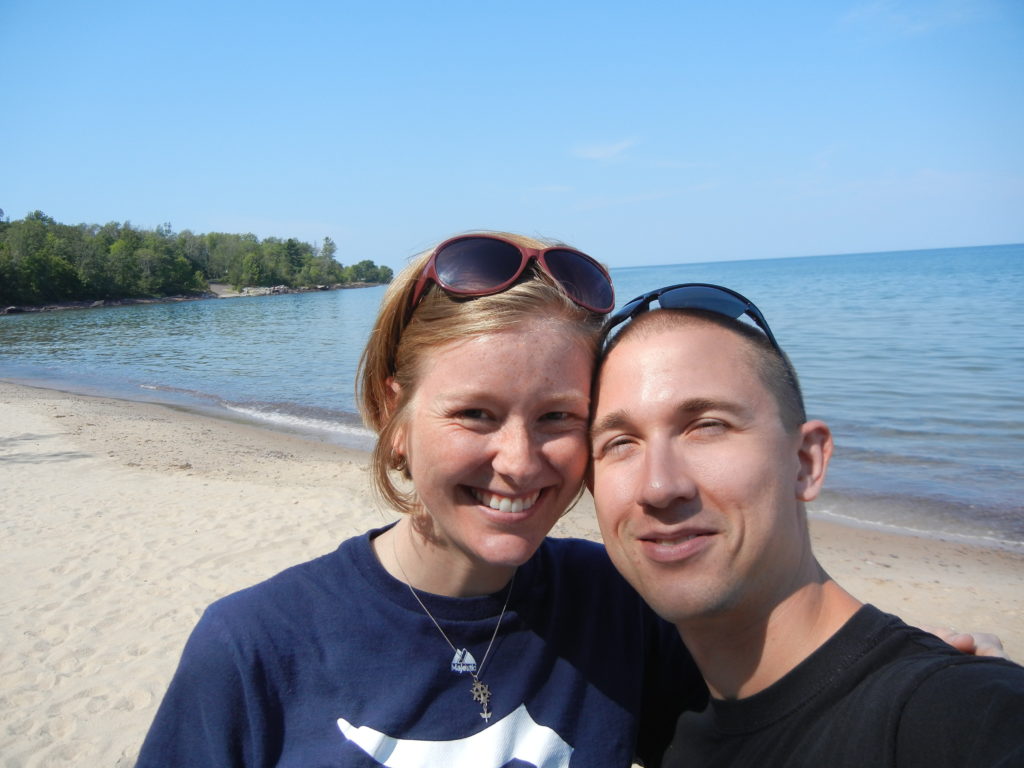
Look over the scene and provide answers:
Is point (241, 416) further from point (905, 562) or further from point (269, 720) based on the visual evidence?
point (269, 720)

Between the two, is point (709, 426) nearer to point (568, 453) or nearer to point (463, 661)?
point (568, 453)

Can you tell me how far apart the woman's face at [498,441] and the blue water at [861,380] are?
332 inches

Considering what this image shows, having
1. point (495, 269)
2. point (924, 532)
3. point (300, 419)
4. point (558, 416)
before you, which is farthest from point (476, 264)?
point (300, 419)

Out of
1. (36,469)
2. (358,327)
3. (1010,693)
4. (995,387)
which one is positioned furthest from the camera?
(358,327)

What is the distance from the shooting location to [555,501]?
1.76m

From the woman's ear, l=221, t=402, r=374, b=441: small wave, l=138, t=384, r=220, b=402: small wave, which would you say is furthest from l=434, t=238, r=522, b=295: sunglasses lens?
l=138, t=384, r=220, b=402: small wave

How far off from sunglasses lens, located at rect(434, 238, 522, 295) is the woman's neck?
687mm

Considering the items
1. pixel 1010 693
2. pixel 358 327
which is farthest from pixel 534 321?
pixel 358 327

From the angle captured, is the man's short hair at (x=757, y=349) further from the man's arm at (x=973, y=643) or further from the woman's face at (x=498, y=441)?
the man's arm at (x=973, y=643)

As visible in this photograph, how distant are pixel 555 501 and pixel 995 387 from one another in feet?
58.5

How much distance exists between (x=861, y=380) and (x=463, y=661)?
60.4 ft

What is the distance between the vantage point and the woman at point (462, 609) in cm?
154

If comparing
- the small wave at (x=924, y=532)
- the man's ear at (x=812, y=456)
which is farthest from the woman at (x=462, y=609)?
the small wave at (x=924, y=532)

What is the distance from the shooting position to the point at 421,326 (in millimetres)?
1853
